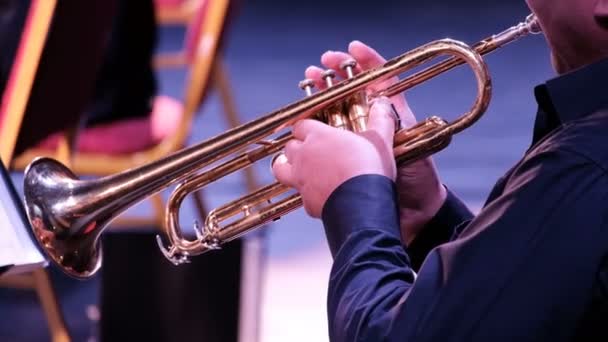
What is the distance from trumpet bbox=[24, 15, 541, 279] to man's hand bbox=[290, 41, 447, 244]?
0.04 metres

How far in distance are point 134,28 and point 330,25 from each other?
3404 mm

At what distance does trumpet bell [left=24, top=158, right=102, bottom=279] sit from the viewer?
1.58 m

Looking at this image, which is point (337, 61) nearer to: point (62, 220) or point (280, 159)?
point (280, 159)

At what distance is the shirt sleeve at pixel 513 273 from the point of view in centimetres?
110

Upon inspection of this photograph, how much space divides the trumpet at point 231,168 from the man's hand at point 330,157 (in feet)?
0.21

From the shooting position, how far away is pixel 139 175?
1.52 metres

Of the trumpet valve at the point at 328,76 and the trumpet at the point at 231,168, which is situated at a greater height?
the trumpet valve at the point at 328,76

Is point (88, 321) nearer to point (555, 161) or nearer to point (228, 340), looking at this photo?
point (228, 340)

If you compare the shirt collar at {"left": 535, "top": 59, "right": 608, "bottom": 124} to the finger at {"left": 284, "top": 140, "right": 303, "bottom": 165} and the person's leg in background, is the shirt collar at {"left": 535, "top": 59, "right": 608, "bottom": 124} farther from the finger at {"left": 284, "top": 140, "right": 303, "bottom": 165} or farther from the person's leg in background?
the person's leg in background

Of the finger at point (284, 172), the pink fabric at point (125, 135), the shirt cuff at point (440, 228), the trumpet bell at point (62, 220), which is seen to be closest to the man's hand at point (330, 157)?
the finger at point (284, 172)

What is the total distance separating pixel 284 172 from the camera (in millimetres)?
1383

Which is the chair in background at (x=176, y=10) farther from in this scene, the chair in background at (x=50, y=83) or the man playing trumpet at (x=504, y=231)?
the man playing trumpet at (x=504, y=231)

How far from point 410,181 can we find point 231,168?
0.24m

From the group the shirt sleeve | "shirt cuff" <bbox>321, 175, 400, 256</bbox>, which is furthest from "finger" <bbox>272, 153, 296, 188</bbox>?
the shirt sleeve
